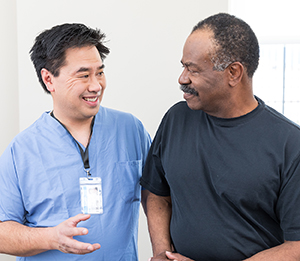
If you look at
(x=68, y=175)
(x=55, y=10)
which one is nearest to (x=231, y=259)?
(x=68, y=175)

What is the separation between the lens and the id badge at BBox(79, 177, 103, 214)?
1.38 metres

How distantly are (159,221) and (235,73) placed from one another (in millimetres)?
616

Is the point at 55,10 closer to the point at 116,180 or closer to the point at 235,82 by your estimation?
the point at 116,180

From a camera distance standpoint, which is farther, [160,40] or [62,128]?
[160,40]

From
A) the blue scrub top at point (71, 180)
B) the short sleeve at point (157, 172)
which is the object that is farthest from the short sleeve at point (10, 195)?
the short sleeve at point (157, 172)

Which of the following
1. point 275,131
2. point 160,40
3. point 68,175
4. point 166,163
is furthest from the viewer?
point 160,40

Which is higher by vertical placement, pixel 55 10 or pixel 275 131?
pixel 55 10

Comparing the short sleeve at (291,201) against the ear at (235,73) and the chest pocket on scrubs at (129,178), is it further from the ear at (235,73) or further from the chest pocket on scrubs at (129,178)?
the chest pocket on scrubs at (129,178)

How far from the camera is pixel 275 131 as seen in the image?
3.79ft

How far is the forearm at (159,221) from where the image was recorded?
135cm

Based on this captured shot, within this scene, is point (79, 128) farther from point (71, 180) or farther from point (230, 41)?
point (230, 41)

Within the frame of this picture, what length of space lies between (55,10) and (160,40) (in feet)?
2.30

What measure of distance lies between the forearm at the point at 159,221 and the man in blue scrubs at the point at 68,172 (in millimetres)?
99

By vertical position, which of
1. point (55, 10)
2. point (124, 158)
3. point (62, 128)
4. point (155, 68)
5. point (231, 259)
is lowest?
point (231, 259)
